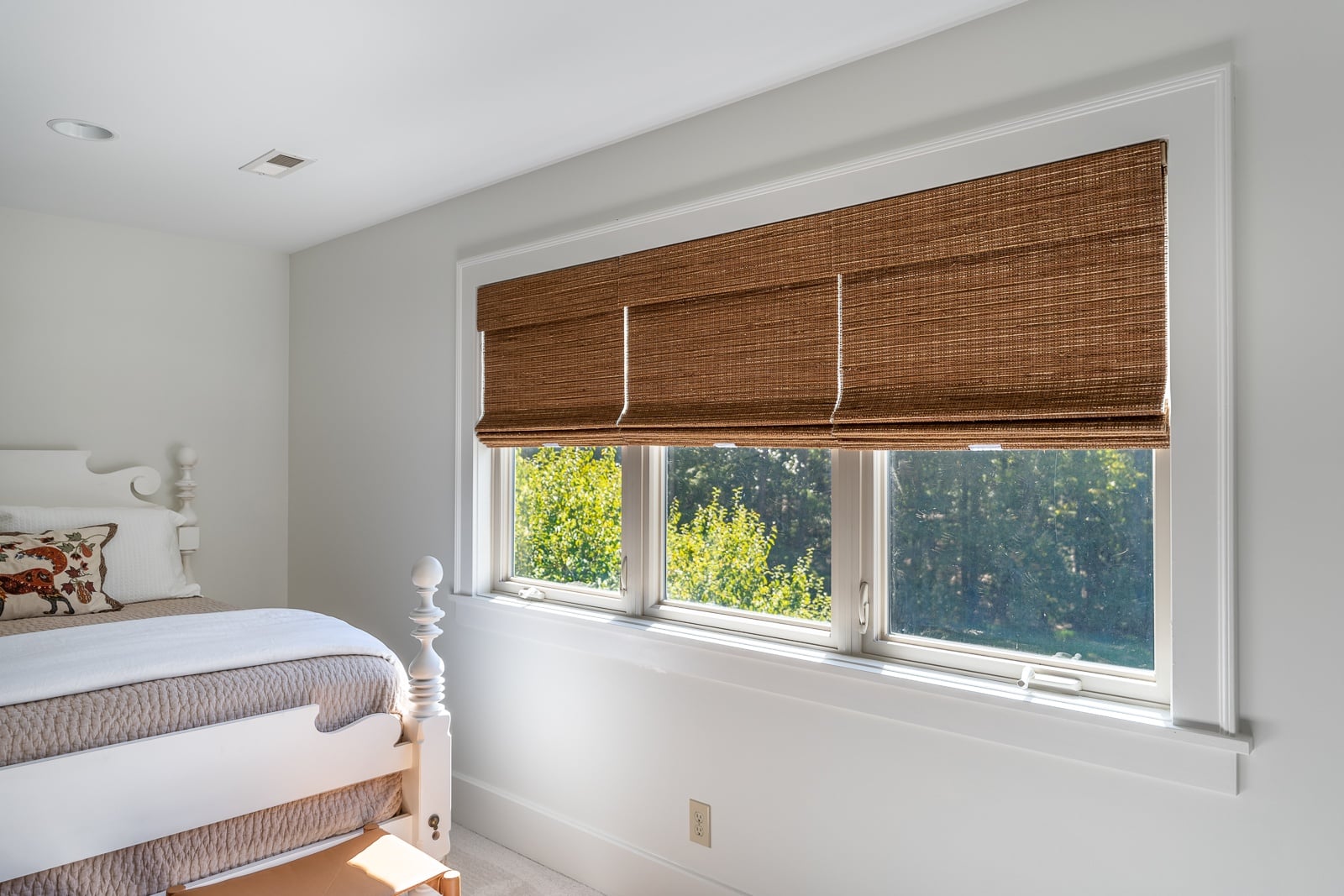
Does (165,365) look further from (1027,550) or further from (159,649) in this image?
(1027,550)

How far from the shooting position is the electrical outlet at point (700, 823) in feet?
7.71

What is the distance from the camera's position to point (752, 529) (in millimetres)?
2410

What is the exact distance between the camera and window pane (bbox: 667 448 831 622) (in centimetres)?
226

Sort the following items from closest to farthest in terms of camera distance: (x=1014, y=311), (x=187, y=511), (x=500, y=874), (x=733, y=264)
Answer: (x=1014, y=311)
(x=733, y=264)
(x=500, y=874)
(x=187, y=511)

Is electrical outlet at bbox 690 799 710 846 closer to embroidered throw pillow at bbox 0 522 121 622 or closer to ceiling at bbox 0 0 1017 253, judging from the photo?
ceiling at bbox 0 0 1017 253

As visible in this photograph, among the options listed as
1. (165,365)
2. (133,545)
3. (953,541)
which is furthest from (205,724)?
(165,365)

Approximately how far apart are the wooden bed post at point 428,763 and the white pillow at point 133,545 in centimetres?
159

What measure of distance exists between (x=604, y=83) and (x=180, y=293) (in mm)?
2619

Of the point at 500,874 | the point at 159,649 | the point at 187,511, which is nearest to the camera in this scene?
the point at 159,649

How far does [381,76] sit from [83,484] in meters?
2.39

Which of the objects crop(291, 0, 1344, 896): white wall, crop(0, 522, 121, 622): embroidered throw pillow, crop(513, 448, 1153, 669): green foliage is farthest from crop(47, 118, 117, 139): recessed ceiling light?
crop(513, 448, 1153, 669): green foliage

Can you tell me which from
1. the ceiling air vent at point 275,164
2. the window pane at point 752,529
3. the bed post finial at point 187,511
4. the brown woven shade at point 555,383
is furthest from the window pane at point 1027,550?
the bed post finial at point 187,511

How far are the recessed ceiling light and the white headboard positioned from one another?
143 cm

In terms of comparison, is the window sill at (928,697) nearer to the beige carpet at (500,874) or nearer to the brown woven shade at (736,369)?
the brown woven shade at (736,369)
